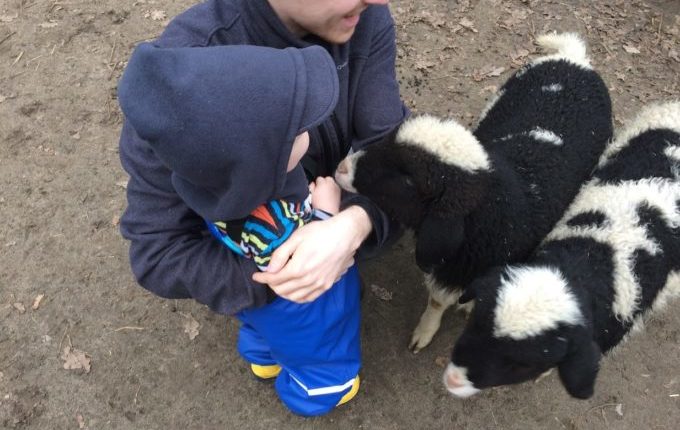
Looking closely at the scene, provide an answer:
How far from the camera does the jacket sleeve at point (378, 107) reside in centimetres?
226

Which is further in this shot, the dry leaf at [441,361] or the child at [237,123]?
the dry leaf at [441,361]

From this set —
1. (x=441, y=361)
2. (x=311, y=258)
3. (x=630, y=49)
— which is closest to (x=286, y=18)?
(x=311, y=258)

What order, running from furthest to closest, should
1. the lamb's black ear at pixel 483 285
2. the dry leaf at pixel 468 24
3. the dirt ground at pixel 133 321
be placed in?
the dry leaf at pixel 468 24 < the dirt ground at pixel 133 321 < the lamb's black ear at pixel 483 285

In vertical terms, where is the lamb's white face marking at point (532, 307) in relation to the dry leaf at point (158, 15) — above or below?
above

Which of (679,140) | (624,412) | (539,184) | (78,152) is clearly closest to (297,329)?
(539,184)

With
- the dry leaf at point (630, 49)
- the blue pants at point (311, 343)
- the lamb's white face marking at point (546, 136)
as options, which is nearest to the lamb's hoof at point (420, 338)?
the blue pants at point (311, 343)

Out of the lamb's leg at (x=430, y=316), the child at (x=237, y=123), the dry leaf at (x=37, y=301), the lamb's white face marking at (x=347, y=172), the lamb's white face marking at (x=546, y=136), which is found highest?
the child at (x=237, y=123)

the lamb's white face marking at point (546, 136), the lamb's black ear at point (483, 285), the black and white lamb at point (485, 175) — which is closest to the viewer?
the lamb's black ear at point (483, 285)

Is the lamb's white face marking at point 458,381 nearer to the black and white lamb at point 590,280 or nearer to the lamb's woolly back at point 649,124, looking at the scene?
the black and white lamb at point 590,280

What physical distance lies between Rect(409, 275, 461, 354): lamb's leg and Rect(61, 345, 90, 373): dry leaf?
1.98 metres

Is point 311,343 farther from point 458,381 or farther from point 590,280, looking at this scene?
point 590,280

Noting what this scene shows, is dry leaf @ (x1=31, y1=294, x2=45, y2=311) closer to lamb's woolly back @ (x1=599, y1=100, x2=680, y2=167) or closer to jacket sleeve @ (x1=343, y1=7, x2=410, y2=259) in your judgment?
jacket sleeve @ (x1=343, y1=7, x2=410, y2=259)

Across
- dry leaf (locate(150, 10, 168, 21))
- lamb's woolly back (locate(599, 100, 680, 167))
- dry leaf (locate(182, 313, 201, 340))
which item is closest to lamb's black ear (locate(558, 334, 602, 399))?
lamb's woolly back (locate(599, 100, 680, 167))

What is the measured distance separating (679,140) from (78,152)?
13.4 ft
